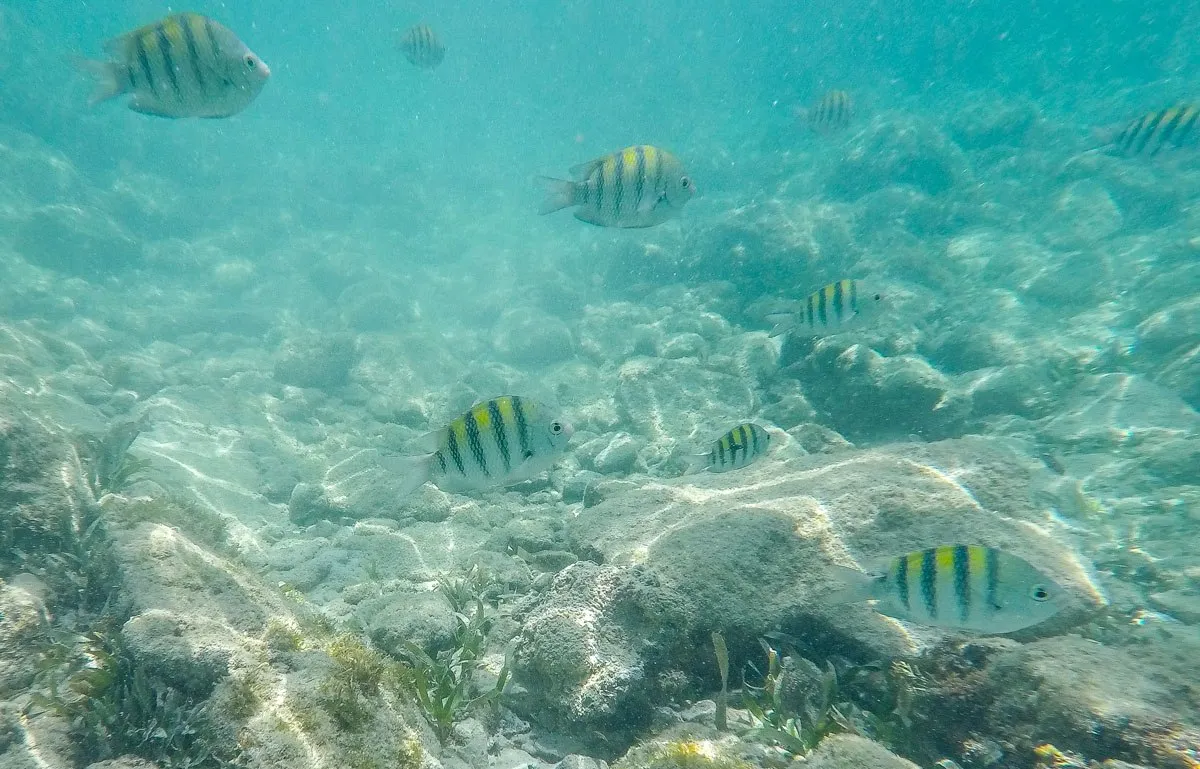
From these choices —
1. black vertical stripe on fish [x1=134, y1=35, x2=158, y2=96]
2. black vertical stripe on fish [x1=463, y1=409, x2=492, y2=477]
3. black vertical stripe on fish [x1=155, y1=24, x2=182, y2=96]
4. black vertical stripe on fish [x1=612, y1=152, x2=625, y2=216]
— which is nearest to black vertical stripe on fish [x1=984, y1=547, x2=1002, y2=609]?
black vertical stripe on fish [x1=463, y1=409, x2=492, y2=477]

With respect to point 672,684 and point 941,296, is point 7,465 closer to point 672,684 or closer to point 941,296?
point 672,684

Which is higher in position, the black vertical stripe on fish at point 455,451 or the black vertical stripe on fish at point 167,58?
the black vertical stripe on fish at point 167,58

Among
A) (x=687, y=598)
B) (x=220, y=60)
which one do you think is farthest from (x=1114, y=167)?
(x=220, y=60)

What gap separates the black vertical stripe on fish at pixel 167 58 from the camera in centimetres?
291

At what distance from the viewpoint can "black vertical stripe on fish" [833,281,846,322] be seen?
4.97 meters

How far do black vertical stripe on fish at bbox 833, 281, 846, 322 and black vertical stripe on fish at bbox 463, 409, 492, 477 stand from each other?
12.4ft

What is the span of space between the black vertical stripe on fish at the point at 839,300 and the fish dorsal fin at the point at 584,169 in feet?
8.76

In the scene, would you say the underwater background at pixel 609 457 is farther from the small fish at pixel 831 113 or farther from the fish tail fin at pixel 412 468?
the fish tail fin at pixel 412 468

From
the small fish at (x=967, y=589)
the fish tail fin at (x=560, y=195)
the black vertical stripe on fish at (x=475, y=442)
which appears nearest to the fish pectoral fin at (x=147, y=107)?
the fish tail fin at (x=560, y=195)

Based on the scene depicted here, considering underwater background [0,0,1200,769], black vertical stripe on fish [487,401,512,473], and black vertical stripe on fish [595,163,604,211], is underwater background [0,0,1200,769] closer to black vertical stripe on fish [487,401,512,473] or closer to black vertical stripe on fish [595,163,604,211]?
black vertical stripe on fish [487,401,512,473]

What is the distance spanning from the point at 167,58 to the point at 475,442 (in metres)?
2.68

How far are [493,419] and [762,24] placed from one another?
264ft

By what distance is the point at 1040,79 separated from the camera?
36219mm

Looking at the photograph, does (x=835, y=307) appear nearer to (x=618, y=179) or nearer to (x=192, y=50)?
(x=618, y=179)
